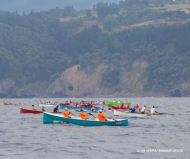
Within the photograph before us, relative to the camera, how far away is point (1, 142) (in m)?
64.1

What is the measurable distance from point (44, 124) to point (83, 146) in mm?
22651

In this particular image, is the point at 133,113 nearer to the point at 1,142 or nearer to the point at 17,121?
the point at 17,121

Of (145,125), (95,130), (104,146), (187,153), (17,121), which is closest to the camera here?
(187,153)

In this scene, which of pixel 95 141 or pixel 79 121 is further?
pixel 79 121

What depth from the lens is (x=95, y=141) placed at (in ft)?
213

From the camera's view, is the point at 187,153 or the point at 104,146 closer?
the point at 187,153

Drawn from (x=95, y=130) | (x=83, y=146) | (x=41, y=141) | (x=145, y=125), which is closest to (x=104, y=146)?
(x=83, y=146)

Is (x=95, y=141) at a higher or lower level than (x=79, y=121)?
lower

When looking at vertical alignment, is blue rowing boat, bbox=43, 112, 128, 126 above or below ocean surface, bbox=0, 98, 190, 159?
above

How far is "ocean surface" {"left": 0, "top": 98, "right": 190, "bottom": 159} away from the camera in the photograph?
56156 millimetres

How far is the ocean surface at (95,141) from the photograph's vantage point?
56156 mm

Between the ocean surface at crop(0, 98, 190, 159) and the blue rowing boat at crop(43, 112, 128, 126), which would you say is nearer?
the ocean surface at crop(0, 98, 190, 159)

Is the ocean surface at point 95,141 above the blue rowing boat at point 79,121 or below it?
below

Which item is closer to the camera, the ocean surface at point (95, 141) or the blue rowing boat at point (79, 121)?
the ocean surface at point (95, 141)
